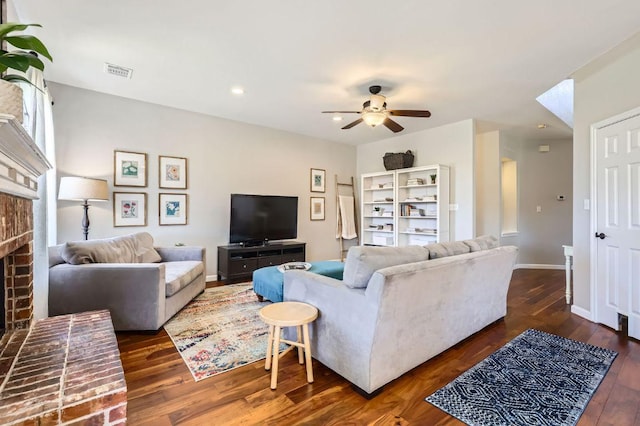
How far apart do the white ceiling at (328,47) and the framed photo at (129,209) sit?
1322 mm

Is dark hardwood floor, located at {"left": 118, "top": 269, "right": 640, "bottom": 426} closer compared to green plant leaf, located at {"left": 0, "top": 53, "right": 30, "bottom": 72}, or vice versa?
green plant leaf, located at {"left": 0, "top": 53, "right": 30, "bottom": 72}

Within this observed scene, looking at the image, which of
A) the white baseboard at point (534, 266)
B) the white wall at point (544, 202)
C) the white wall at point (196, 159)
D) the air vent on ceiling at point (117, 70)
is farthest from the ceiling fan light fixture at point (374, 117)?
the white baseboard at point (534, 266)

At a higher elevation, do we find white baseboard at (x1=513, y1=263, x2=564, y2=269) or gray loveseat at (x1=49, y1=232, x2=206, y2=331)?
gray loveseat at (x1=49, y1=232, x2=206, y2=331)

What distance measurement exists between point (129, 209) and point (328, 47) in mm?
3310

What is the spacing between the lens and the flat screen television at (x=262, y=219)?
471cm

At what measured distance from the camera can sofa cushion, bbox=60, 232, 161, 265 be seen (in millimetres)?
2729

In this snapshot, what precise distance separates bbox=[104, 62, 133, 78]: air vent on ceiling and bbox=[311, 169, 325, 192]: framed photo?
3.34 metres

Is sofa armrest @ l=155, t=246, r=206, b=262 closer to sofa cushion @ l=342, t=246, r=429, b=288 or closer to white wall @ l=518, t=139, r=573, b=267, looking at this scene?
sofa cushion @ l=342, t=246, r=429, b=288

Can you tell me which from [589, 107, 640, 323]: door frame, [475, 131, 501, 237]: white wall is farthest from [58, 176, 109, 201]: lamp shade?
[475, 131, 501, 237]: white wall

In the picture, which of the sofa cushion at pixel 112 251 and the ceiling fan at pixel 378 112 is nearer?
the sofa cushion at pixel 112 251

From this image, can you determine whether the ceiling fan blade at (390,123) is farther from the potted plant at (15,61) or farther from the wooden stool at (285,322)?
the potted plant at (15,61)

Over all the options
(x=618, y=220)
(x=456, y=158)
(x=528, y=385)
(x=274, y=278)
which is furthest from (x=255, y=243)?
(x=618, y=220)

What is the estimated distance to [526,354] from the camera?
2363 mm

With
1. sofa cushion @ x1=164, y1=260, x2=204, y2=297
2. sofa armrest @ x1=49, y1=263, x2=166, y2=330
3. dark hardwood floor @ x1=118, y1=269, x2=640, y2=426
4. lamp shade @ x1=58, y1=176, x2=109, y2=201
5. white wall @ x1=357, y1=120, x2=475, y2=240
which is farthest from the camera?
white wall @ x1=357, y1=120, x2=475, y2=240
